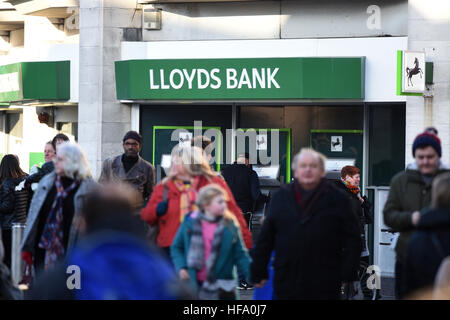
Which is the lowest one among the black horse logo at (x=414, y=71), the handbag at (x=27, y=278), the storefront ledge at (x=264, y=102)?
the handbag at (x=27, y=278)

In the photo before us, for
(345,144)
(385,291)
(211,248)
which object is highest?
(345,144)

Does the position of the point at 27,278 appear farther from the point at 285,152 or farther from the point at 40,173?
the point at 285,152

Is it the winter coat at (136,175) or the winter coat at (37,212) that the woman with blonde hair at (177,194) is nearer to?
the winter coat at (37,212)

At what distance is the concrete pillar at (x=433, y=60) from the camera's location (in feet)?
43.7

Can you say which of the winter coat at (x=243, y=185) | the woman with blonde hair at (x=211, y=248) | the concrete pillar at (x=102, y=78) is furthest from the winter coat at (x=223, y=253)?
the concrete pillar at (x=102, y=78)

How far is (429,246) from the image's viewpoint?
5445 mm

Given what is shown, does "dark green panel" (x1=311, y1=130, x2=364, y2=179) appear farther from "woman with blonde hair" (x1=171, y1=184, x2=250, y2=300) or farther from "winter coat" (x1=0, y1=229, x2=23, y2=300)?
"winter coat" (x1=0, y1=229, x2=23, y2=300)

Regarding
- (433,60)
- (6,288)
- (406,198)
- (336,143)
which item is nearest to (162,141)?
(336,143)

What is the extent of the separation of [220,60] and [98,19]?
8.26ft

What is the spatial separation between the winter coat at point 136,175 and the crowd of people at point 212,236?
40mm

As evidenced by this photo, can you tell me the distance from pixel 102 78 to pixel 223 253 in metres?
9.37

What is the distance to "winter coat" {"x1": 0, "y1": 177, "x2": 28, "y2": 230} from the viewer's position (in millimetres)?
11062
